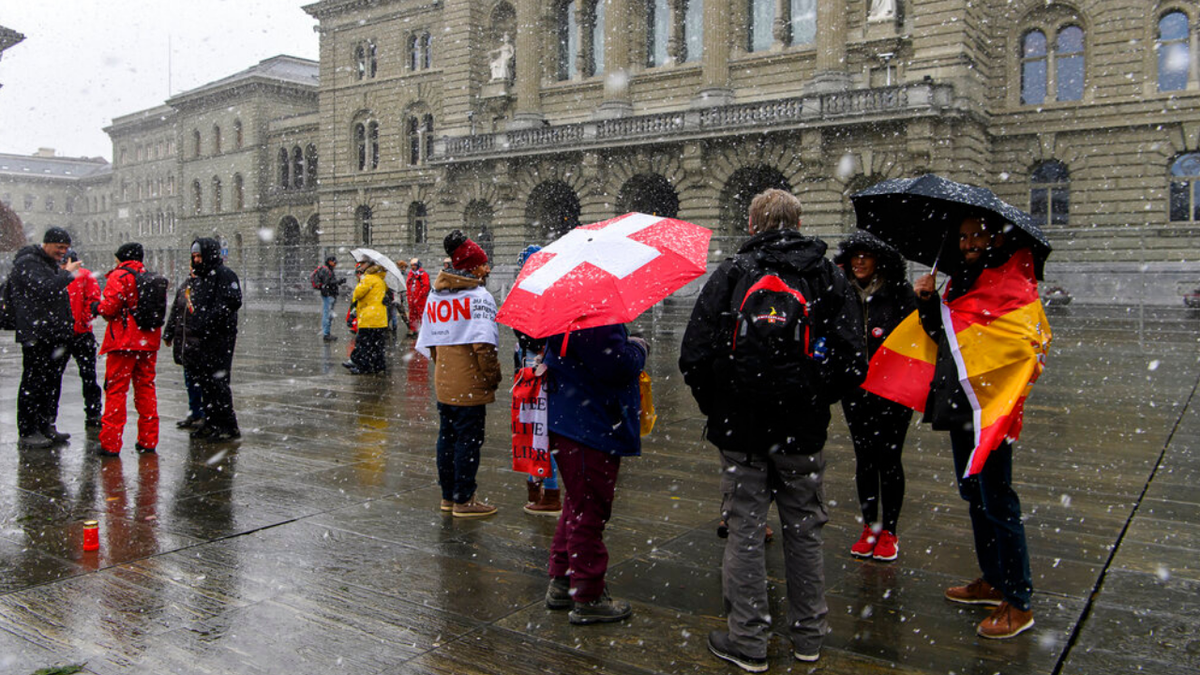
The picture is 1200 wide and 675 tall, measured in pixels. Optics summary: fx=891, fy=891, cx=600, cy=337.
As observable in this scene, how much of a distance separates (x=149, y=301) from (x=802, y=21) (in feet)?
94.4

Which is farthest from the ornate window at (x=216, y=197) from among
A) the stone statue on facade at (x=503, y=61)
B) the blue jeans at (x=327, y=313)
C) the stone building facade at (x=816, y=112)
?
the blue jeans at (x=327, y=313)

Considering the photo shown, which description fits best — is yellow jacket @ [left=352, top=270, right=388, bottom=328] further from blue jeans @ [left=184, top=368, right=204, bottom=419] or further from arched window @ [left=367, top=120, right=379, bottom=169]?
arched window @ [left=367, top=120, right=379, bottom=169]

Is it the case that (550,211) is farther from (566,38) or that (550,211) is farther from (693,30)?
(693,30)

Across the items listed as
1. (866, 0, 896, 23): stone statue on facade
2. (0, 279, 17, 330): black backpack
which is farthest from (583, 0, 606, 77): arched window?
(0, 279, 17, 330): black backpack

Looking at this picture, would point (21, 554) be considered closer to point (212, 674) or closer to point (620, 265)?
point (212, 674)

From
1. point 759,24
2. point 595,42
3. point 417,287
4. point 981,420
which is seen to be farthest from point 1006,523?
point 595,42

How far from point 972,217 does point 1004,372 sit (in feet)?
2.23

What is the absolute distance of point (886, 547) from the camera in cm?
488

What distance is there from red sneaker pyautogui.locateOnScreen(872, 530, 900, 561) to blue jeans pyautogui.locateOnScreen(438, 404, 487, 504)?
2.48 metres

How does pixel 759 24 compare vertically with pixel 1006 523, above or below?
above

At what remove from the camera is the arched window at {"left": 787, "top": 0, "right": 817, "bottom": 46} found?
3141cm

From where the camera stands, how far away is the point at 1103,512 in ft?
19.1

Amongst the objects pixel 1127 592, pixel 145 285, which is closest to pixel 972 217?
pixel 1127 592

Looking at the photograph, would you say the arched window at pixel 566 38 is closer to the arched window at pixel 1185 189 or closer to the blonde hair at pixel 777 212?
the arched window at pixel 1185 189
